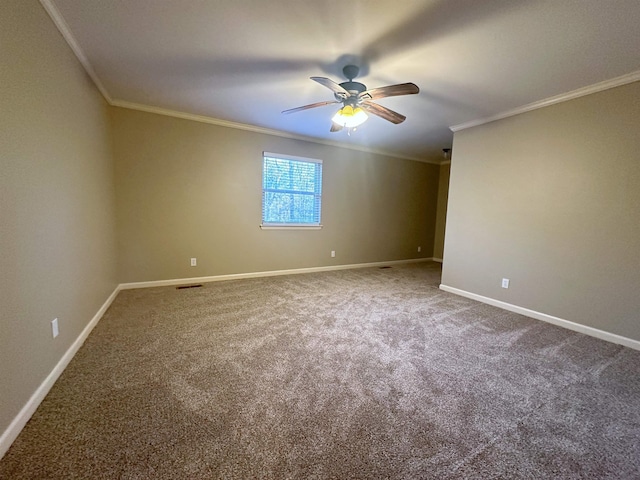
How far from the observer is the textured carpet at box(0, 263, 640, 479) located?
121 cm

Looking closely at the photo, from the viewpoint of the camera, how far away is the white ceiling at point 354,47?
1713 millimetres

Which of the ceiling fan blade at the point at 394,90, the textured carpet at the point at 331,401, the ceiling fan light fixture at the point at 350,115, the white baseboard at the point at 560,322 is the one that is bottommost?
the textured carpet at the point at 331,401

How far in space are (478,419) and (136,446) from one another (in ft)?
5.86

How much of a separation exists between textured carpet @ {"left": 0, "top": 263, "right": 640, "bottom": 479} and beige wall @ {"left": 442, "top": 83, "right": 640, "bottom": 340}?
47cm

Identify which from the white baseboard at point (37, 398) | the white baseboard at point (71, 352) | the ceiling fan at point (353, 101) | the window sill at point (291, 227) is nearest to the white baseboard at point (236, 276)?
the white baseboard at point (71, 352)

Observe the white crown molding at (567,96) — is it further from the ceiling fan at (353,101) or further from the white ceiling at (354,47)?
the ceiling fan at (353,101)

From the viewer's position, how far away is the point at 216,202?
407cm

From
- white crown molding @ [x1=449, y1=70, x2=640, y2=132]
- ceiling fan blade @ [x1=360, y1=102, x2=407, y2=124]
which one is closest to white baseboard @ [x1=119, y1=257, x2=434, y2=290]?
ceiling fan blade @ [x1=360, y1=102, x2=407, y2=124]

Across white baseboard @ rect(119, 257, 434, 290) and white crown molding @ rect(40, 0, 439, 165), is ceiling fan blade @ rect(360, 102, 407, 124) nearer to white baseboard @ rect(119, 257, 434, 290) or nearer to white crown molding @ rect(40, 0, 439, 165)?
white crown molding @ rect(40, 0, 439, 165)

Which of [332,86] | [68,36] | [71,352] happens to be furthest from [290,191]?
[71,352]

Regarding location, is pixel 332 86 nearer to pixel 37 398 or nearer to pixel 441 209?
pixel 37 398

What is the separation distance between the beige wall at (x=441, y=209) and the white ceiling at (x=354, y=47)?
3.26 meters

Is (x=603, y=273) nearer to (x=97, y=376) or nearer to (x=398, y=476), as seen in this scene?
(x=398, y=476)

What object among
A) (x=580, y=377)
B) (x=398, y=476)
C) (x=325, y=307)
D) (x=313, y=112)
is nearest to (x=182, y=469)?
(x=398, y=476)
